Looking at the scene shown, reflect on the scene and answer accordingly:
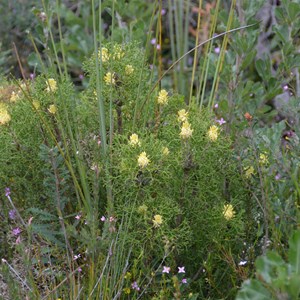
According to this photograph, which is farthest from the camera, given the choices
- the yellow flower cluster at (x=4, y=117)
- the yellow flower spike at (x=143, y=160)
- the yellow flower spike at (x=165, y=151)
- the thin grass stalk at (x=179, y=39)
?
the thin grass stalk at (x=179, y=39)

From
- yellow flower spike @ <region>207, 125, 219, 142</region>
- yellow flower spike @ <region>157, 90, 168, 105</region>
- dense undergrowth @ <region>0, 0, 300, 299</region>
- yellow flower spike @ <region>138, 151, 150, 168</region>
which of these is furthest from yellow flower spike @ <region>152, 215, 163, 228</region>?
yellow flower spike @ <region>157, 90, 168, 105</region>

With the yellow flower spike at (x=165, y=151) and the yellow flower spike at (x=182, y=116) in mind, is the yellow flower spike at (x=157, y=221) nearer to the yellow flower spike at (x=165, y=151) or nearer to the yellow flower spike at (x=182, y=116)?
the yellow flower spike at (x=165, y=151)

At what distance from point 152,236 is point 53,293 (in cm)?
35

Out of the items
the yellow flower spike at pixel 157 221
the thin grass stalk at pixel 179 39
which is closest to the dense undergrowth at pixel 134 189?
the yellow flower spike at pixel 157 221

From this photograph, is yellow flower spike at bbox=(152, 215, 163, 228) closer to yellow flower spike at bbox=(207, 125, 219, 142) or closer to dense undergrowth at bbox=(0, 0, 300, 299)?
dense undergrowth at bbox=(0, 0, 300, 299)

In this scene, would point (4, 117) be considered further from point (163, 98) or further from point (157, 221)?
point (157, 221)

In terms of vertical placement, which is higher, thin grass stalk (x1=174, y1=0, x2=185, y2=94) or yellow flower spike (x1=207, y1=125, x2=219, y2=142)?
yellow flower spike (x1=207, y1=125, x2=219, y2=142)

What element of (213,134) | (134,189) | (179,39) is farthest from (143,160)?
(179,39)

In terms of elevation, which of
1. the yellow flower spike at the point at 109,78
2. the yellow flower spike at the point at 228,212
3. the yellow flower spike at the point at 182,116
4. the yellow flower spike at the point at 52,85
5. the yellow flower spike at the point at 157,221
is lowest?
the yellow flower spike at the point at 228,212

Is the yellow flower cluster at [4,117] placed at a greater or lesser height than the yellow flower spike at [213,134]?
lesser

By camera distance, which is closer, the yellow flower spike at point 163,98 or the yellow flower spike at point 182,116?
the yellow flower spike at point 182,116

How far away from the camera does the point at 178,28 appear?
4.22 metres

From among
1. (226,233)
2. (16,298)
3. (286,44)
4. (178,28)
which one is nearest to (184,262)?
(226,233)

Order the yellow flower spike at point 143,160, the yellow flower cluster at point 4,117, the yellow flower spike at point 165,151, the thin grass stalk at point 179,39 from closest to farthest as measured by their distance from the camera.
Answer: the yellow flower spike at point 143,160
the yellow flower spike at point 165,151
the yellow flower cluster at point 4,117
the thin grass stalk at point 179,39
